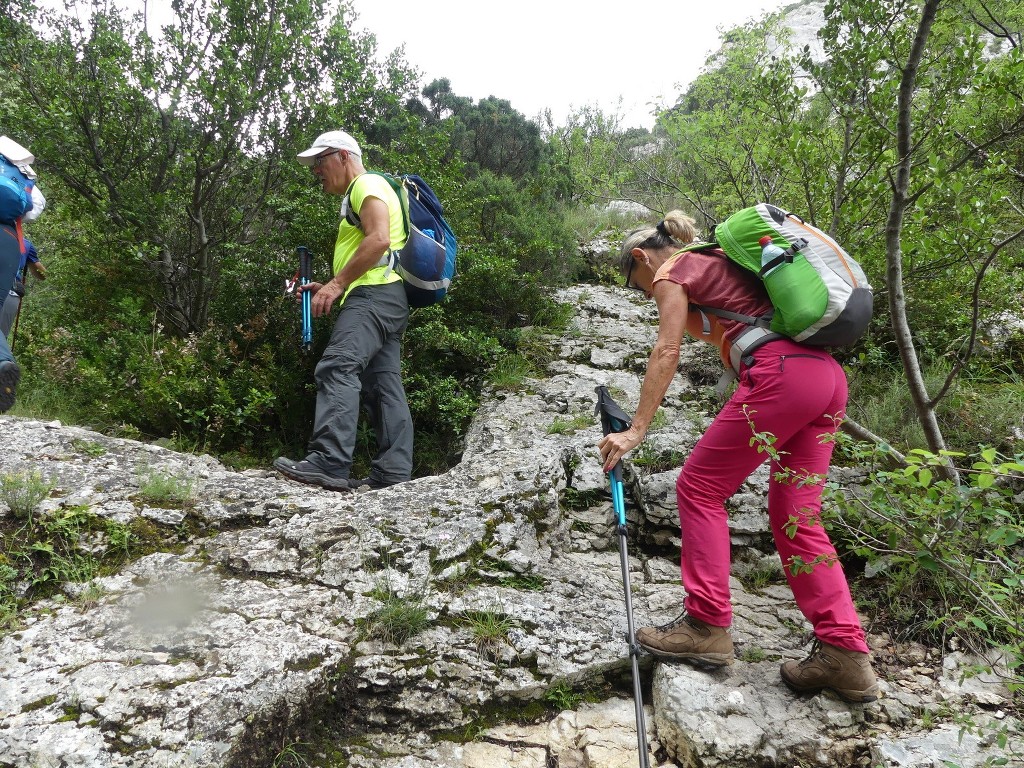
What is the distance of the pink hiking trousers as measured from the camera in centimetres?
261

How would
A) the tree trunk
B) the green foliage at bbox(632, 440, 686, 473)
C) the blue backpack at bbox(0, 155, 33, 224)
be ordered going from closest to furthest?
the tree trunk, the blue backpack at bbox(0, 155, 33, 224), the green foliage at bbox(632, 440, 686, 473)

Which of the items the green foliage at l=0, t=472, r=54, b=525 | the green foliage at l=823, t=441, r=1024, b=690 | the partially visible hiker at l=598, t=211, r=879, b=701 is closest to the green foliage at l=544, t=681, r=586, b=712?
the partially visible hiker at l=598, t=211, r=879, b=701

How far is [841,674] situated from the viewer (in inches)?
100

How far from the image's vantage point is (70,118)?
5297 mm

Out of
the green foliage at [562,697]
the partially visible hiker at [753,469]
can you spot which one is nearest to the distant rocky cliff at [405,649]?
the green foliage at [562,697]

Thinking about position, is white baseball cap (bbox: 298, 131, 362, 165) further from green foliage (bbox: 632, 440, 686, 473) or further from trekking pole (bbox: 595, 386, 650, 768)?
green foliage (bbox: 632, 440, 686, 473)

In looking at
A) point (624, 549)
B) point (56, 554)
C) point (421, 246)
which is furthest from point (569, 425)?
point (56, 554)

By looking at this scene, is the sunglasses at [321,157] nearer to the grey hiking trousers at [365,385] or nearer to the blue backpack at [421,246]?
the blue backpack at [421,246]

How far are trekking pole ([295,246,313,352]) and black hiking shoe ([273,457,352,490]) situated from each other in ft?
3.95

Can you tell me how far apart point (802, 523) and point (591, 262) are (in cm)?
658

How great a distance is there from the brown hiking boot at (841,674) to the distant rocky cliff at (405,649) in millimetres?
68

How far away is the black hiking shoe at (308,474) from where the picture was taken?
156 inches


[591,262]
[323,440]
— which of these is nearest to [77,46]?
[323,440]

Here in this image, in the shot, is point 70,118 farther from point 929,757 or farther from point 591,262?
point 929,757
